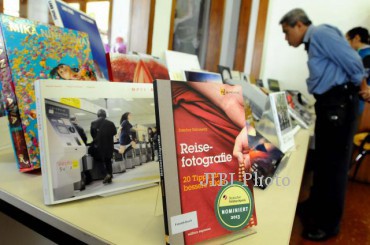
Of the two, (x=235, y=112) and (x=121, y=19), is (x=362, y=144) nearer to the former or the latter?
(x=121, y=19)

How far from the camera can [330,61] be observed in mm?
1687

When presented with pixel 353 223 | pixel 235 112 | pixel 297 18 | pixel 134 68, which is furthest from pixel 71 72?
pixel 353 223

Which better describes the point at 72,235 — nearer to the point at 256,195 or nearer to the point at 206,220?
the point at 206,220

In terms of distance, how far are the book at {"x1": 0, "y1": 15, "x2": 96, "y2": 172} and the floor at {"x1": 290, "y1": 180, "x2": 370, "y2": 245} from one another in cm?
175

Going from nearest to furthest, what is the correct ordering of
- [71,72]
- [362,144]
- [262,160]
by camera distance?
[71,72]
[262,160]
[362,144]

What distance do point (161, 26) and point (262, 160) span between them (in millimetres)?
1133

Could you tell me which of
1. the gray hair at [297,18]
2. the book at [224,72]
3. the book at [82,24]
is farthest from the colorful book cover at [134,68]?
the gray hair at [297,18]

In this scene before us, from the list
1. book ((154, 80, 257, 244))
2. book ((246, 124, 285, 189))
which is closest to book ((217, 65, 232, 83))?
book ((246, 124, 285, 189))

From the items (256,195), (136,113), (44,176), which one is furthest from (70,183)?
(256,195)

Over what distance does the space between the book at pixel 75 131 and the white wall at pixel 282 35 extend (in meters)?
3.19

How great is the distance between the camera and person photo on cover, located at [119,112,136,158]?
2.26ft

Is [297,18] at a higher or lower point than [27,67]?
higher

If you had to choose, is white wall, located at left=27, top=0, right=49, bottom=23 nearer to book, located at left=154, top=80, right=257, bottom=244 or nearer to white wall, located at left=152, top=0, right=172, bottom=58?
white wall, located at left=152, top=0, right=172, bottom=58

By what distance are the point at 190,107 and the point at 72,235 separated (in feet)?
1.03
